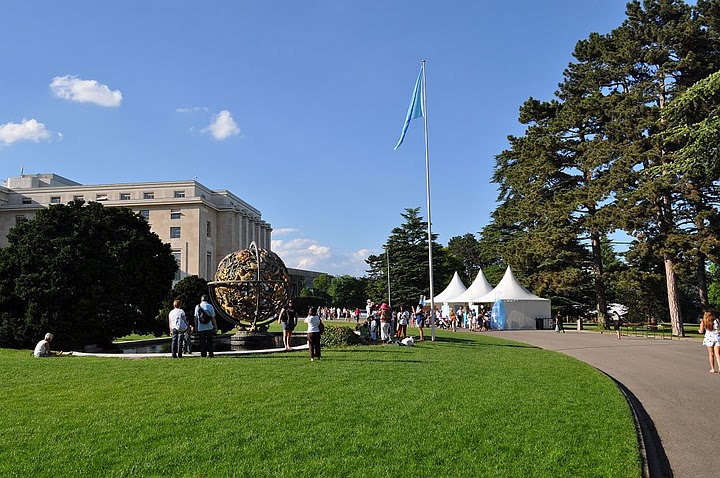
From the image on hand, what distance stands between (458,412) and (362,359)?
23.8 ft

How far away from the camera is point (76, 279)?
69.9 ft

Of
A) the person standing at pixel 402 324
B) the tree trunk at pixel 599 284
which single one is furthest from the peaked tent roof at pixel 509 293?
the person standing at pixel 402 324

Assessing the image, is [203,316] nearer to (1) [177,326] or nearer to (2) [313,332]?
→ (1) [177,326]

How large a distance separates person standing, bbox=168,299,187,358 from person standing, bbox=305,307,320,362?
3399mm

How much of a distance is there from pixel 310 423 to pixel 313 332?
776 centimetres

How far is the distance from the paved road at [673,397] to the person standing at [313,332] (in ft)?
25.0

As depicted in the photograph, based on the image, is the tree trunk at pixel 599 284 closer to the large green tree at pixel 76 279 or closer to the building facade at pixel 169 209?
the large green tree at pixel 76 279

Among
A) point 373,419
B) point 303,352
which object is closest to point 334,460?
point 373,419

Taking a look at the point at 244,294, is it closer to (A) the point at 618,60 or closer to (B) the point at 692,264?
(B) the point at 692,264

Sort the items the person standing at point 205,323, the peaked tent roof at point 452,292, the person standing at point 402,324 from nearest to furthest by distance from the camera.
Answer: the person standing at point 205,323
the person standing at point 402,324
the peaked tent roof at point 452,292

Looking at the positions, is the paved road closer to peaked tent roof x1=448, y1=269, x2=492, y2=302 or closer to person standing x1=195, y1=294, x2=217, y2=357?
person standing x1=195, y1=294, x2=217, y2=357

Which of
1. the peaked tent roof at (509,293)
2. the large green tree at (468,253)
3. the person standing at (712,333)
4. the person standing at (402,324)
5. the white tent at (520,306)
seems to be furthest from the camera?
the large green tree at (468,253)

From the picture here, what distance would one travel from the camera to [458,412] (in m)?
8.95

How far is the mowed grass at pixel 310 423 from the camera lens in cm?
636
